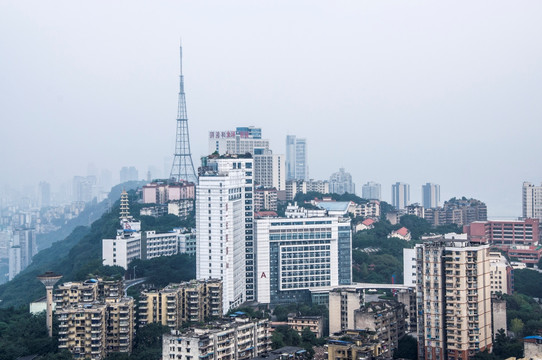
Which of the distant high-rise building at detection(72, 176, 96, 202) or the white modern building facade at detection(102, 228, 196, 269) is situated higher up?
the distant high-rise building at detection(72, 176, 96, 202)

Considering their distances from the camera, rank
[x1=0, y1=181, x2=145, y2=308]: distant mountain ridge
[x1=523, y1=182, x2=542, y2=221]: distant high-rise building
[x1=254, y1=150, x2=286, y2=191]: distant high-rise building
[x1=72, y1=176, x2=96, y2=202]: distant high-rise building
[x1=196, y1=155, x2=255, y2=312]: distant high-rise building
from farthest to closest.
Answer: [x1=72, y1=176, x2=96, y2=202]: distant high-rise building, [x1=254, y1=150, x2=286, y2=191]: distant high-rise building, [x1=523, y1=182, x2=542, y2=221]: distant high-rise building, [x1=0, y1=181, x2=145, y2=308]: distant mountain ridge, [x1=196, y1=155, x2=255, y2=312]: distant high-rise building

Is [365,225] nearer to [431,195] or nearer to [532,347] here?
[532,347]

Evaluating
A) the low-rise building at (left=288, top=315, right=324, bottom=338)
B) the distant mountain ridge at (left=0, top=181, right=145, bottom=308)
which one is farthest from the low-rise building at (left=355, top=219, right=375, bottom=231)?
the low-rise building at (left=288, top=315, right=324, bottom=338)

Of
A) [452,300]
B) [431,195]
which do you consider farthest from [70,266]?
[431,195]

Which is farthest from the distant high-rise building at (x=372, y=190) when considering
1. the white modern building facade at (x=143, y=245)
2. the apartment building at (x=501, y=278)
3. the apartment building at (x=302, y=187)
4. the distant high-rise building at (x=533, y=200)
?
the apartment building at (x=501, y=278)

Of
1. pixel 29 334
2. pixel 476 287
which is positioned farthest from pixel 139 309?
pixel 476 287

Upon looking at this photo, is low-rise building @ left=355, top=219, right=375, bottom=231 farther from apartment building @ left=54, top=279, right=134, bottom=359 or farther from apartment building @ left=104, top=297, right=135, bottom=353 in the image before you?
apartment building @ left=104, top=297, right=135, bottom=353

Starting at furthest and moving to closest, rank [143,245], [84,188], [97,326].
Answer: [84,188] → [143,245] → [97,326]

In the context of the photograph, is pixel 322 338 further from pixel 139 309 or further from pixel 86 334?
pixel 86 334
